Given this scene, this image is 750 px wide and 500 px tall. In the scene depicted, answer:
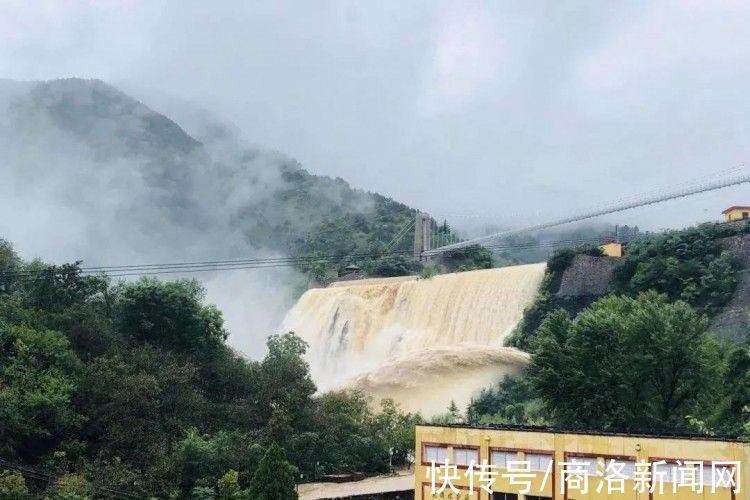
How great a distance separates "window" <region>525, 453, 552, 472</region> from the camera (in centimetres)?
1470

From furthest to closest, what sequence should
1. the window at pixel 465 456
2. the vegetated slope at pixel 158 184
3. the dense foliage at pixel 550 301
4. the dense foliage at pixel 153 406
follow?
the vegetated slope at pixel 158 184 < the dense foliage at pixel 550 301 < the dense foliage at pixel 153 406 < the window at pixel 465 456

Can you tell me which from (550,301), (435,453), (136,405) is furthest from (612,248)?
(435,453)

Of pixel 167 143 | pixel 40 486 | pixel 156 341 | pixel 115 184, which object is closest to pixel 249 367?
pixel 156 341

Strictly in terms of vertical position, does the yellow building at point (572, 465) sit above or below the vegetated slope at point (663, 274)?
below

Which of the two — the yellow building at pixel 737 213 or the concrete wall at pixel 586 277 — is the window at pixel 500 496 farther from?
the yellow building at pixel 737 213

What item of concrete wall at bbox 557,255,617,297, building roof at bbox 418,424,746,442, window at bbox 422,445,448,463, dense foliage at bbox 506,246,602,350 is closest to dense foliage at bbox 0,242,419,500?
window at bbox 422,445,448,463

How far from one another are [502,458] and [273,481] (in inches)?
179

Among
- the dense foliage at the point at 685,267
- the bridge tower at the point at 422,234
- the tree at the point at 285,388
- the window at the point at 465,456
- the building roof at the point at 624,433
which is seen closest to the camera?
the building roof at the point at 624,433

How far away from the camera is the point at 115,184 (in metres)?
96.3

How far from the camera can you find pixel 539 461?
14.8m

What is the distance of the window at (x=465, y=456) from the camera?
15627 millimetres

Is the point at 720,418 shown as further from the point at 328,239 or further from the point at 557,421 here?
the point at 328,239

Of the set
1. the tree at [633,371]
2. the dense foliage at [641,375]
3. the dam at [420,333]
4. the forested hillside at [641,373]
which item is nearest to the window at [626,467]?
the forested hillside at [641,373]

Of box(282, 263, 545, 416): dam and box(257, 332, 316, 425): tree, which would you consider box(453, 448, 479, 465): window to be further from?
box(282, 263, 545, 416): dam
